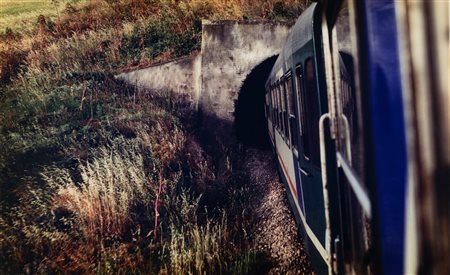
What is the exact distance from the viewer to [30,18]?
1492 cm

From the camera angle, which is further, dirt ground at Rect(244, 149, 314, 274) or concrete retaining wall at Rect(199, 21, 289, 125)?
concrete retaining wall at Rect(199, 21, 289, 125)

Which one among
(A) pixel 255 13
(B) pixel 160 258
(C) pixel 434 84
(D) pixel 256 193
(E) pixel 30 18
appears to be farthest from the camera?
(E) pixel 30 18

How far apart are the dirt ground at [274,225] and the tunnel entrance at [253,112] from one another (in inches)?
85.4

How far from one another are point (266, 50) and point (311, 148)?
7.69 meters

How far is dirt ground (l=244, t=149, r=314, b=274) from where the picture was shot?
18.6 ft

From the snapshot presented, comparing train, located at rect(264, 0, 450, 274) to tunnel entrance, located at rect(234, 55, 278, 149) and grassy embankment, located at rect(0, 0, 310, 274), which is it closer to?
grassy embankment, located at rect(0, 0, 310, 274)

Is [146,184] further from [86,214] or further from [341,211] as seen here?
[341,211]

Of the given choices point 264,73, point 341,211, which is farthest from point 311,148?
point 264,73

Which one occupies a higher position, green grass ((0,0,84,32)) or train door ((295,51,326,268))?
green grass ((0,0,84,32))

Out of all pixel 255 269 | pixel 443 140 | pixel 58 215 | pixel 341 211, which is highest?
pixel 443 140

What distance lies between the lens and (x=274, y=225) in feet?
22.8

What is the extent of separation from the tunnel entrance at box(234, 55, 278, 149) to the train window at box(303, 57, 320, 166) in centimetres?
791

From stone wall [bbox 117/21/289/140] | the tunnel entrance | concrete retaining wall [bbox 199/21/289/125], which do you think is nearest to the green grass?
stone wall [bbox 117/21/289/140]

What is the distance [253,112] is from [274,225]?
6.88 meters
